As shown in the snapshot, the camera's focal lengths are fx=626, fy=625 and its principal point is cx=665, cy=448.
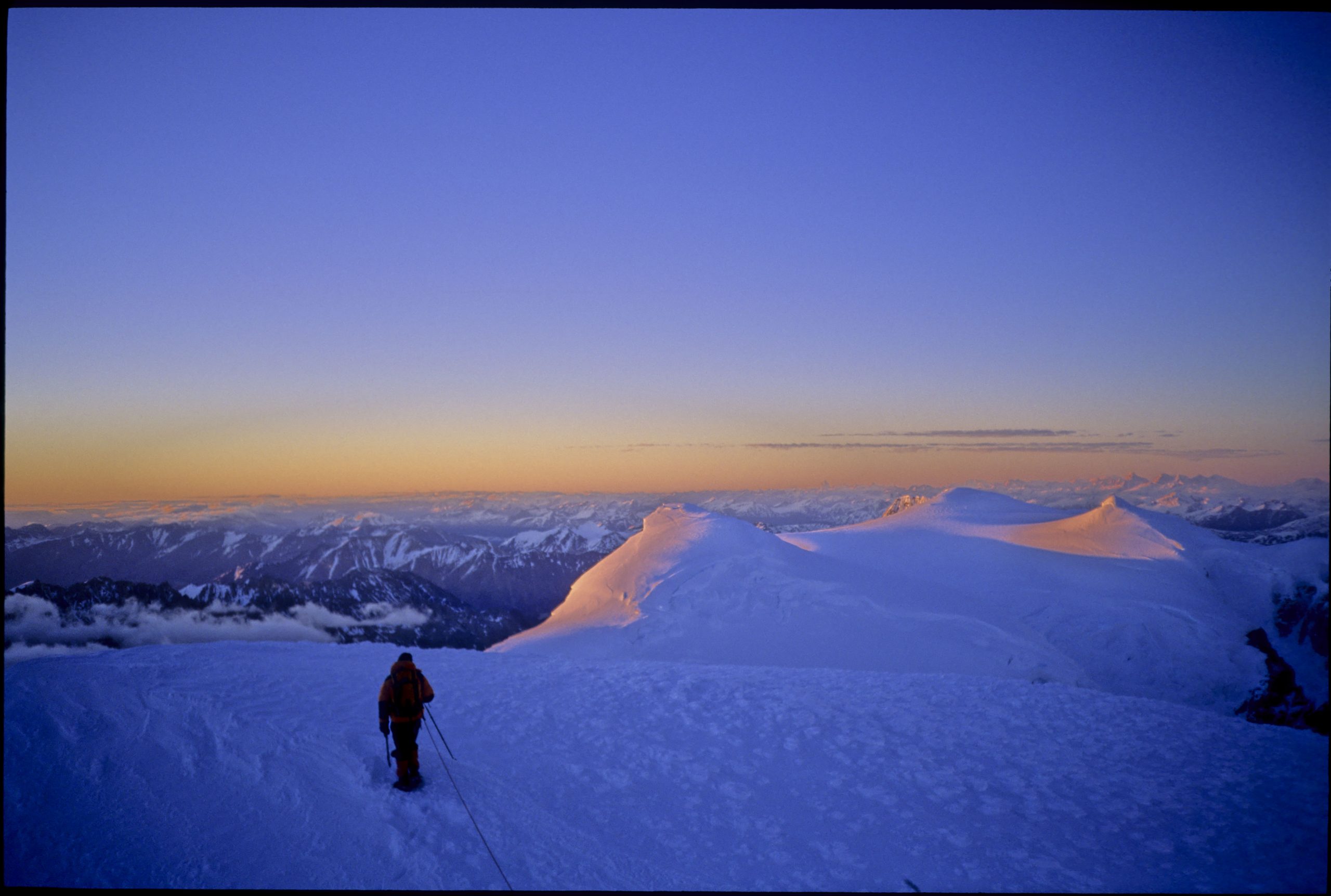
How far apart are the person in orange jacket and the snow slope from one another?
13.8m

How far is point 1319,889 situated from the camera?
571 centimetres

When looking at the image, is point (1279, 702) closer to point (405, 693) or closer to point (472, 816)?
point (472, 816)

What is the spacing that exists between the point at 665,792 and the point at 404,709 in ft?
11.6

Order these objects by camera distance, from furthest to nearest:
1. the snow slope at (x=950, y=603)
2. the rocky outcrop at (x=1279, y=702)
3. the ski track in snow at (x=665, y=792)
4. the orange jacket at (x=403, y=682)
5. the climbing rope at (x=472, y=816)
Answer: the snow slope at (x=950, y=603) < the orange jacket at (x=403, y=682) < the rocky outcrop at (x=1279, y=702) < the ski track in snow at (x=665, y=792) < the climbing rope at (x=472, y=816)

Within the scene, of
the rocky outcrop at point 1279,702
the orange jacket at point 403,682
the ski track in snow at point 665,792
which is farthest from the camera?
the orange jacket at point 403,682

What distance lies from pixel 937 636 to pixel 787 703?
13.3 metres

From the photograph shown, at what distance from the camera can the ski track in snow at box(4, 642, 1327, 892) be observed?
6.50 meters

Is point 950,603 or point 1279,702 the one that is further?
point 950,603

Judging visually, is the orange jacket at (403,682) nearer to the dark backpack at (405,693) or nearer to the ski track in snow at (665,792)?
the dark backpack at (405,693)

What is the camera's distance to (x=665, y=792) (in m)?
8.28

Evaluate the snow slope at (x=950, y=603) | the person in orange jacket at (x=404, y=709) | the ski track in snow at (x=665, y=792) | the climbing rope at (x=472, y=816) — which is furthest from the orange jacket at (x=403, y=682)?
the snow slope at (x=950, y=603)

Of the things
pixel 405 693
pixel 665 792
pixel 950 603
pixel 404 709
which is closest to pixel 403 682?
pixel 405 693

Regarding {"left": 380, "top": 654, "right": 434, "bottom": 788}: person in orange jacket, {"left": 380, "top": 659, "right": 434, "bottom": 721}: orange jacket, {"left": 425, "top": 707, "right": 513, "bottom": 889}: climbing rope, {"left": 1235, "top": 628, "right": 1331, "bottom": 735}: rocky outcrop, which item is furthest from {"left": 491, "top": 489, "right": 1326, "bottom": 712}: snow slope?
{"left": 380, "top": 659, "right": 434, "bottom": 721}: orange jacket

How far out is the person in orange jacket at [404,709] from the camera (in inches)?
307
